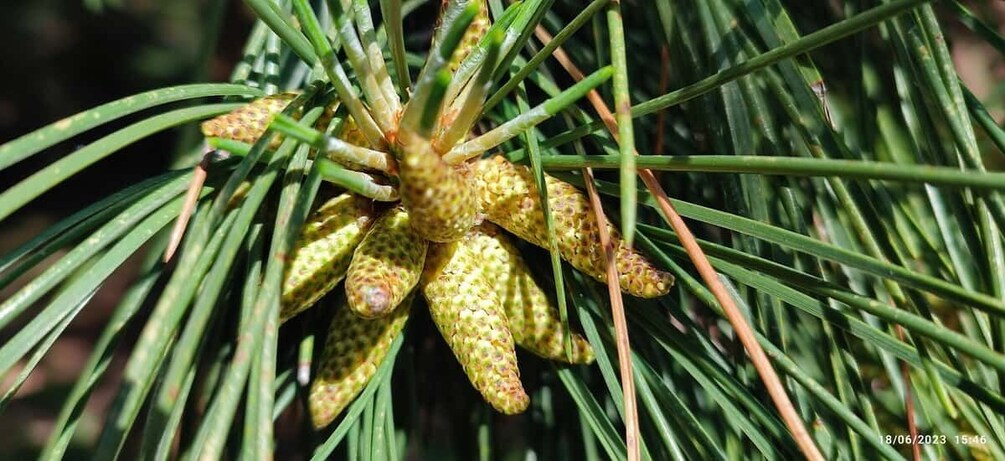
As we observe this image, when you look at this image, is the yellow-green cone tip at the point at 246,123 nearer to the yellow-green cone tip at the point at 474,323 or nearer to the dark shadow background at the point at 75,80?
the yellow-green cone tip at the point at 474,323

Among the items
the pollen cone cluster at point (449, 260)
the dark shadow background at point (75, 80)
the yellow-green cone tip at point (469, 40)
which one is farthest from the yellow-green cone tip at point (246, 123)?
the dark shadow background at point (75, 80)

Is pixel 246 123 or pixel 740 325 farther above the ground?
pixel 246 123

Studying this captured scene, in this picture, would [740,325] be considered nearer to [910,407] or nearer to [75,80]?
[910,407]

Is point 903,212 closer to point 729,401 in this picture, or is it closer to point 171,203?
point 729,401

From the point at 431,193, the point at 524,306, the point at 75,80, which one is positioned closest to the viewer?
the point at 431,193

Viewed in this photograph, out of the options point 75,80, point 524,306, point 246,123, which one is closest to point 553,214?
point 524,306

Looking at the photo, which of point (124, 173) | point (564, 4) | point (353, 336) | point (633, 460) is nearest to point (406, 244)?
point (353, 336)

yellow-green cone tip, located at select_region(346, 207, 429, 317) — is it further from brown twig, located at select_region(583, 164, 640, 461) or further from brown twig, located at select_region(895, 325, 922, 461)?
brown twig, located at select_region(895, 325, 922, 461)

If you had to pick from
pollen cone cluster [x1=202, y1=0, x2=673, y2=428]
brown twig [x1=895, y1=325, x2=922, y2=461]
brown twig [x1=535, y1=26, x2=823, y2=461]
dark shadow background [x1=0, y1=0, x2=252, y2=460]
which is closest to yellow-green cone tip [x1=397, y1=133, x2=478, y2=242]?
pollen cone cluster [x1=202, y1=0, x2=673, y2=428]
